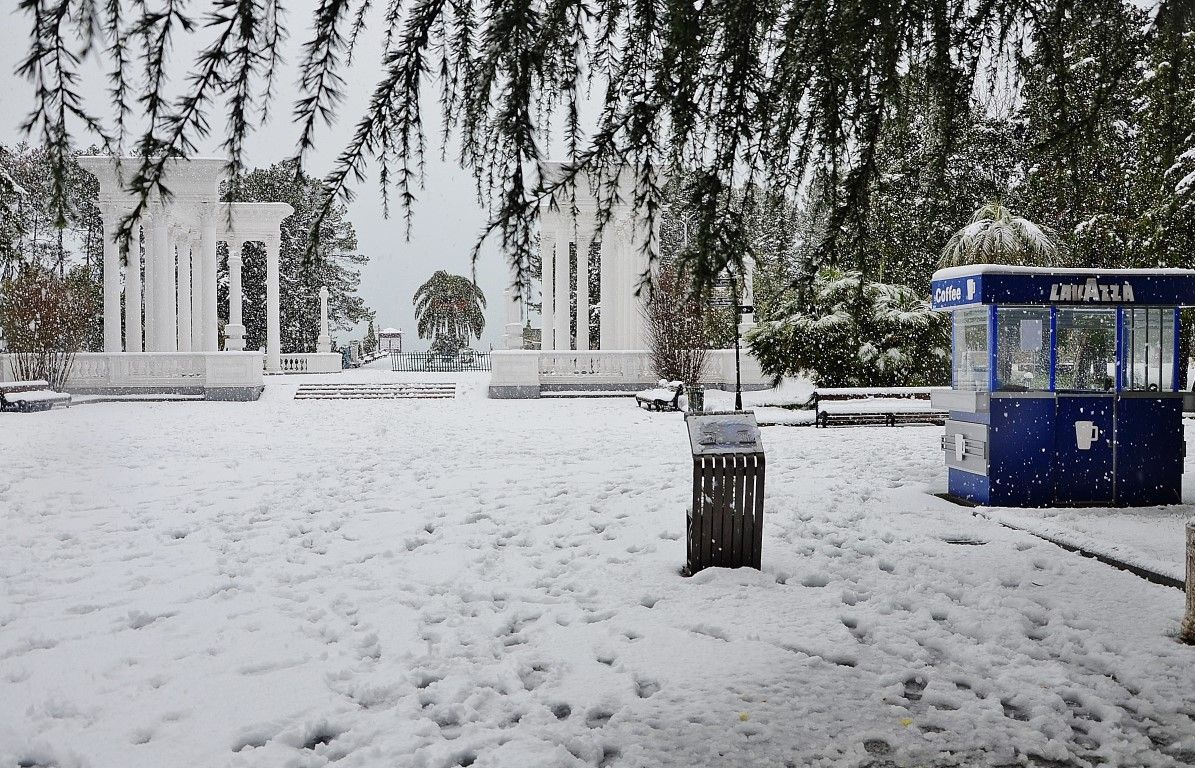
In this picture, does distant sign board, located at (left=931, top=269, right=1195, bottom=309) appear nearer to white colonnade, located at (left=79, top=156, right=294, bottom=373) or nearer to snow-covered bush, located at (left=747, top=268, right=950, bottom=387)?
snow-covered bush, located at (left=747, top=268, right=950, bottom=387)

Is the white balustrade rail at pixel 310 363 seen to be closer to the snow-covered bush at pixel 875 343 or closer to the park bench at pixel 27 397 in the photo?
the park bench at pixel 27 397

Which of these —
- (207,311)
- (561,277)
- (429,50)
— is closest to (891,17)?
(429,50)

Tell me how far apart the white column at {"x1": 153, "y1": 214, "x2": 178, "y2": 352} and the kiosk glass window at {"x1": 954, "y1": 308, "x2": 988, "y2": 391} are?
27474 millimetres

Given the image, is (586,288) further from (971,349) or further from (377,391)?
(971,349)

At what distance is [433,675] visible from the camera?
436 cm

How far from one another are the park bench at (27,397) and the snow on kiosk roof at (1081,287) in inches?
864

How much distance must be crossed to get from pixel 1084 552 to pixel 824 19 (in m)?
5.11

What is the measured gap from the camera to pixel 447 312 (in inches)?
2124

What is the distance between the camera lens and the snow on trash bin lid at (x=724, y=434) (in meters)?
6.26

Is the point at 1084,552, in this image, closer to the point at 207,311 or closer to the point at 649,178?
the point at 649,178

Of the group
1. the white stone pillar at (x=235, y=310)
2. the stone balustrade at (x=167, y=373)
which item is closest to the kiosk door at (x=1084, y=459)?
the stone balustrade at (x=167, y=373)

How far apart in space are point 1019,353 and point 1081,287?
839 mm

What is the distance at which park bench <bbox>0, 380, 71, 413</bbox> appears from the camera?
21422 mm

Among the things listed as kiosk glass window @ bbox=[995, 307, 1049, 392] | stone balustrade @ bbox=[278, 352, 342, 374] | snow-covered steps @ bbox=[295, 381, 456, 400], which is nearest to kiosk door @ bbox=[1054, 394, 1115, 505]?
kiosk glass window @ bbox=[995, 307, 1049, 392]
